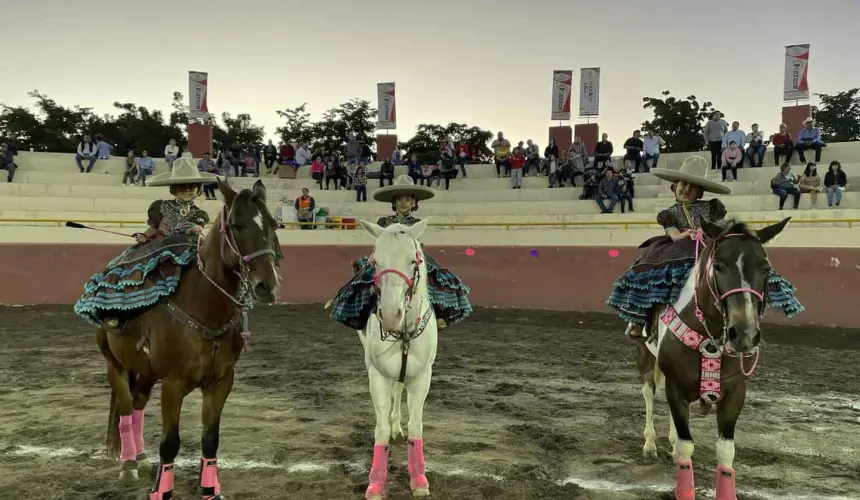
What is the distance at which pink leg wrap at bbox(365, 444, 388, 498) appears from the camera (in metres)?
3.55

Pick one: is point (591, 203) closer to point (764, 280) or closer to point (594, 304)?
point (594, 304)

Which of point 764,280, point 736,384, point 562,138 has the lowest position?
point 736,384

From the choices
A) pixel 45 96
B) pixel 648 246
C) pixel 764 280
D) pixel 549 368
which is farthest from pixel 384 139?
pixel 45 96

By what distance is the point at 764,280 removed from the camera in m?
3.05

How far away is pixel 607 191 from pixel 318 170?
31.2 feet

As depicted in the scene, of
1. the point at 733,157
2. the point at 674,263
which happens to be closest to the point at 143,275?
the point at 674,263

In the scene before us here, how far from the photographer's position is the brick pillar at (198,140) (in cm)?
2092

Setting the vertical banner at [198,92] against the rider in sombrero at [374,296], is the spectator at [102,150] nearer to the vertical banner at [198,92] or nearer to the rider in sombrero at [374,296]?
the vertical banner at [198,92]

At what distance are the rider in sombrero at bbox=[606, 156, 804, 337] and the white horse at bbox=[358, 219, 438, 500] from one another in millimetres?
1478

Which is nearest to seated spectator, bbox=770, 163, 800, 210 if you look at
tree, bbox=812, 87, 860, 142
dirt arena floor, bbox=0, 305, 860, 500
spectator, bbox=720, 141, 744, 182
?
spectator, bbox=720, 141, 744, 182

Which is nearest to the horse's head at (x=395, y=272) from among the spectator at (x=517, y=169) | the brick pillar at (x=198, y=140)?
the spectator at (x=517, y=169)

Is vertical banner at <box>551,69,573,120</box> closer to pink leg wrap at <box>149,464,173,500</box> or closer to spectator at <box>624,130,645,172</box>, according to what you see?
spectator at <box>624,130,645,172</box>

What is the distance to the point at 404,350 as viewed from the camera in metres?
3.60

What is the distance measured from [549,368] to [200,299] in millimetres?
5591
